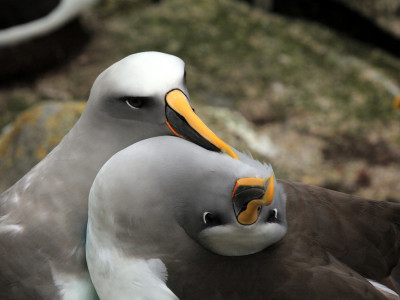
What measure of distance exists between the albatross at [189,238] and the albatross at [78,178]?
0.51 ft

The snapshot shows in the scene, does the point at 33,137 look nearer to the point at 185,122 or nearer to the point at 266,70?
the point at 185,122

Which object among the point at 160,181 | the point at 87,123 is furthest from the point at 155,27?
the point at 160,181

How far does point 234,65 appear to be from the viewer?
5.05m

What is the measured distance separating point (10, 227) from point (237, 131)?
1.86 m

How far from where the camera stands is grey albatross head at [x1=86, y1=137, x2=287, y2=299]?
76.6 inches

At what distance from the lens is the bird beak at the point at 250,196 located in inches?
72.2

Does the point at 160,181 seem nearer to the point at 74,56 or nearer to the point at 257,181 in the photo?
the point at 257,181

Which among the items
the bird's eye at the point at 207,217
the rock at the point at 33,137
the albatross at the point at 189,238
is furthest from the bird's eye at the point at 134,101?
the rock at the point at 33,137

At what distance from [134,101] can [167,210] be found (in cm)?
42

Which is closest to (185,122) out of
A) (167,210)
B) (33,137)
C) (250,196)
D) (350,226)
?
(167,210)

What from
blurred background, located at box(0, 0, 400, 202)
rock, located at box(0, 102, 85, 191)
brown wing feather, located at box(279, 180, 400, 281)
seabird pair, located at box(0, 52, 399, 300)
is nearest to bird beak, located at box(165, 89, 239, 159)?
seabird pair, located at box(0, 52, 399, 300)

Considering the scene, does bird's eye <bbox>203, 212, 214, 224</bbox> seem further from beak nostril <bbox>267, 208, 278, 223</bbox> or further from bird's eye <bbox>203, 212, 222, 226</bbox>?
beak nostril <bbox>267, 208, 278, 223</bbox>

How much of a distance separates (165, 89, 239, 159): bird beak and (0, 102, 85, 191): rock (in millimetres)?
1337

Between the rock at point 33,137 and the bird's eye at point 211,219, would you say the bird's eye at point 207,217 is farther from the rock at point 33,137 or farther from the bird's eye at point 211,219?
the rock at point 33,137
